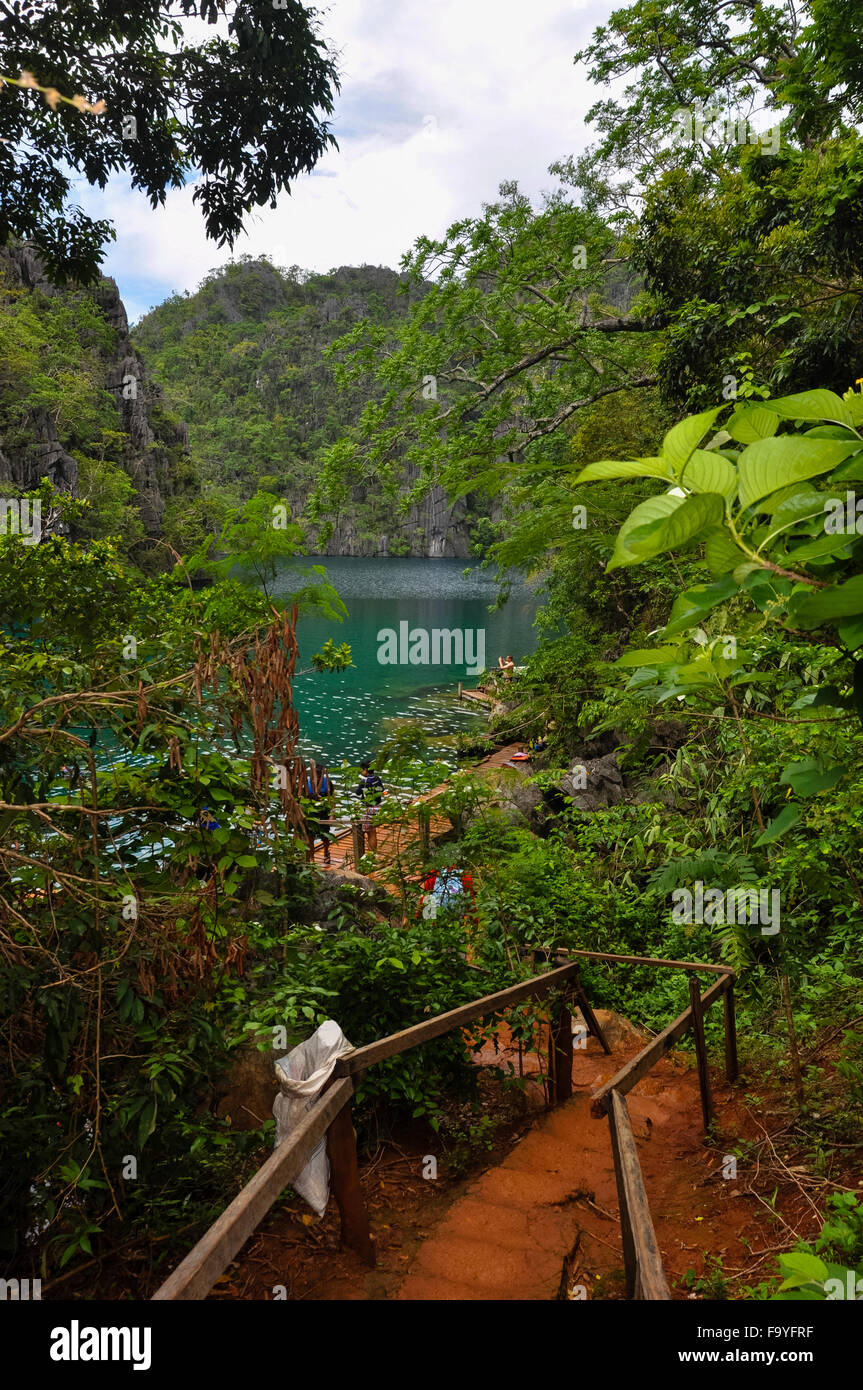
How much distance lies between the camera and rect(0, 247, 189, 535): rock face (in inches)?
1160

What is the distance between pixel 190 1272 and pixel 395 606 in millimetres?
49513

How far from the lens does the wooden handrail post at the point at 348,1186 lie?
8.55ft

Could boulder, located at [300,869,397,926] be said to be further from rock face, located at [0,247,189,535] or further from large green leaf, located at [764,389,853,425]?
rock face, located at [0,247,189,535]

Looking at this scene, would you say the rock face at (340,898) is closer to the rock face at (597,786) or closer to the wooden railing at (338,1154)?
the wooden railing at (338,1154)

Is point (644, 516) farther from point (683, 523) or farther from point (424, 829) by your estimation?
point (424, 829)

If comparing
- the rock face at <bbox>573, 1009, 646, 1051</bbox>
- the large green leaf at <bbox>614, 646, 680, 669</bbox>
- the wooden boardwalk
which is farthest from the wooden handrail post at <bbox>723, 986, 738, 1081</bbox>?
the large green leaf at <bbox>614, 646, 680, 669</bbox>

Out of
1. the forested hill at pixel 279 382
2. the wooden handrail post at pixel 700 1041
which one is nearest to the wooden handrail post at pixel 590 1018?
the wooden handrail post at pixel 700 1041

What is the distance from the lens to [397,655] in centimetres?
3694

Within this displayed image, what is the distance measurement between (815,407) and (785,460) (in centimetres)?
7

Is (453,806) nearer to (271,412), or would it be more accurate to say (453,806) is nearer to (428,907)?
(428,907)

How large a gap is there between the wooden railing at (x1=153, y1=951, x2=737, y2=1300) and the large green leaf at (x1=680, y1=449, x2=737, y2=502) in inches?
64.2

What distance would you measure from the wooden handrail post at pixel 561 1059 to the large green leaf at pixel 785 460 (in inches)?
171

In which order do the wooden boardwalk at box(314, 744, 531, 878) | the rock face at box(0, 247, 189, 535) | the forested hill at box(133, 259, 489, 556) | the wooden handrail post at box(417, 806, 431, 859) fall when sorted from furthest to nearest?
1. the forested hill at box(133, 259, 489, 556)
2. the rock face at box(0, 247, 189, 535)
3. the wooden boardwalk at box(314, 744, 531, 878)
4. the wooden handrail post at box(417, 806, 431, 859)

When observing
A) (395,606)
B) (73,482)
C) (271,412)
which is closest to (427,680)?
(73,482)
